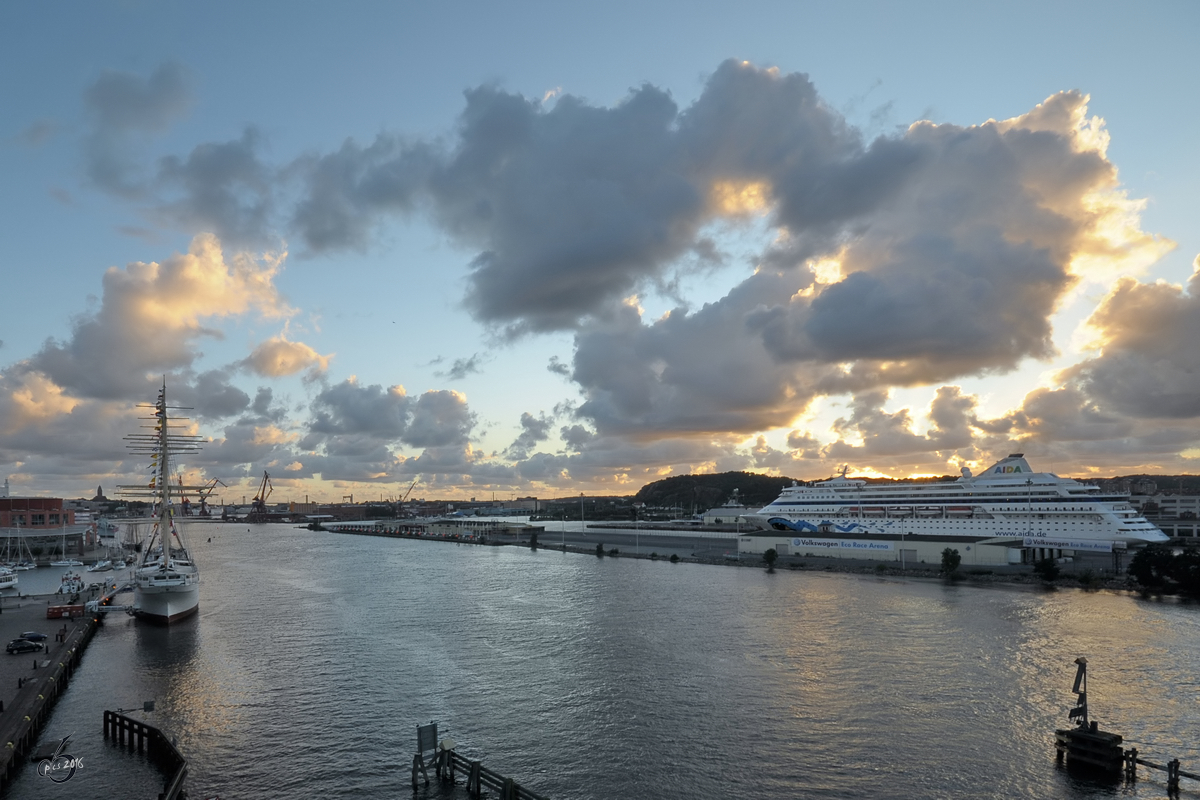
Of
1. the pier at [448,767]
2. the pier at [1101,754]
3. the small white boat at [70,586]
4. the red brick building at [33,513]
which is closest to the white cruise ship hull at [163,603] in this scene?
the small white boat at [70,586]

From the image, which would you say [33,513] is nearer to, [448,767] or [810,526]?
[810,526]

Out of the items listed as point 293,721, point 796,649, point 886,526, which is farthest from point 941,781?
point 886,526

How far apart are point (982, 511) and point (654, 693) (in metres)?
61.7

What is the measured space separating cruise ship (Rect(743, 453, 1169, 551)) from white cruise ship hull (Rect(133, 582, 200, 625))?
61.4m

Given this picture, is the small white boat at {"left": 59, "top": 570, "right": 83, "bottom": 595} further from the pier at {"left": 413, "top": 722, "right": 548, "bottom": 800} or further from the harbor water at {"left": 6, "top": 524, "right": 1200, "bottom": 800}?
the pier at {"left": 413, "top": 722, "right": 548, "bottom": 800}

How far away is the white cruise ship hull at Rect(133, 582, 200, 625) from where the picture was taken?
131ft

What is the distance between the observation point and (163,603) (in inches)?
1576

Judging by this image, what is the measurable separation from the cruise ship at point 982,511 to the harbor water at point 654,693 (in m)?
23.9

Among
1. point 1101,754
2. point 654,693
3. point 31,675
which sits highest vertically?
point 1101,754

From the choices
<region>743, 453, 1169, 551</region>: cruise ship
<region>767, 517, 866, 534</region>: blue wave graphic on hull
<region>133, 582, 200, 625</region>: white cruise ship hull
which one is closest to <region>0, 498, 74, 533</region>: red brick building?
<region>133, 582, 200, 625</region>: white cruise ship hull

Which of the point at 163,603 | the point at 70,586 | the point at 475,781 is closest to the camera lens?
the point at 475,781

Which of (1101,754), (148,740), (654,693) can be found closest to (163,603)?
(148,740)

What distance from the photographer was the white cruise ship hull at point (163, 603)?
4003 centimetres

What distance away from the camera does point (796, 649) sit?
31578mm
